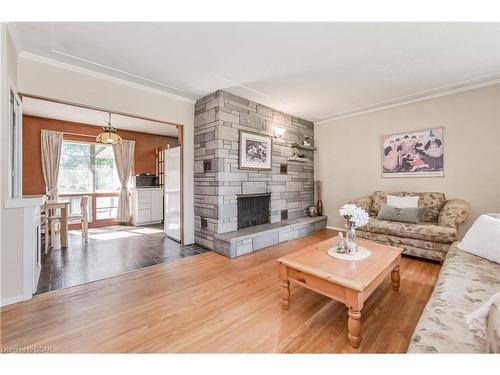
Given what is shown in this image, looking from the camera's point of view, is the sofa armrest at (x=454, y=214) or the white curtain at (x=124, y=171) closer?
the sofa armrest at (x=454, y=214)

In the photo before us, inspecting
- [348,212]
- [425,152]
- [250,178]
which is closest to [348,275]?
[348,212]

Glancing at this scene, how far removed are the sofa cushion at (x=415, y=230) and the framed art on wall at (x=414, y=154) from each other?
3.74ft

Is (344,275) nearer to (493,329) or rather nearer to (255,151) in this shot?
(493,329)

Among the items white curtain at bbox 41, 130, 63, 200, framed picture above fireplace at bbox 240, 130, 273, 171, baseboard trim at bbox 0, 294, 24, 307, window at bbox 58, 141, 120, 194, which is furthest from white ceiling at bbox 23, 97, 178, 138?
baseboard trim at bbox 0, 294, 24, 307

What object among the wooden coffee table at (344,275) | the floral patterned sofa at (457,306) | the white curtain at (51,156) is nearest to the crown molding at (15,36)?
the white curtain at (51,156)

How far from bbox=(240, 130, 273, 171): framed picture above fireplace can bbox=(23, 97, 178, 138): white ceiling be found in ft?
7.07

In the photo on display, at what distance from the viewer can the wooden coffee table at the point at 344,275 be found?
1.40 metres

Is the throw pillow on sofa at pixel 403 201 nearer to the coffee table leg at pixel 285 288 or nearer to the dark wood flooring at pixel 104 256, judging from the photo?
the coffee table leg at pixel 285 288

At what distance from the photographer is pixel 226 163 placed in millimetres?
3420

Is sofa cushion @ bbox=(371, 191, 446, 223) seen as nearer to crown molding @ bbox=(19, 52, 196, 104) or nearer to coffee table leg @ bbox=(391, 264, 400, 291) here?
coffee table leg @ bbox=(391, 264, 400, 291)

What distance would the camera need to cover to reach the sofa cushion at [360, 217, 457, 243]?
108 inches

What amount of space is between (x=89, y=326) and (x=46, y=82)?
8.77 ft

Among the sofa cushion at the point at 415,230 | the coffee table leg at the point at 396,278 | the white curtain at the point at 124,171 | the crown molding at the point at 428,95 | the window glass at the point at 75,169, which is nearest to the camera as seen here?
the coffee table leg at the point at 396,278

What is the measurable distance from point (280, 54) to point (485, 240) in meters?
2.70
